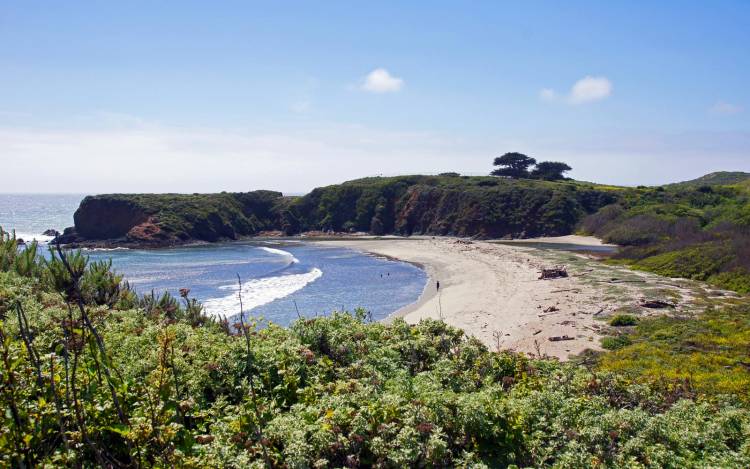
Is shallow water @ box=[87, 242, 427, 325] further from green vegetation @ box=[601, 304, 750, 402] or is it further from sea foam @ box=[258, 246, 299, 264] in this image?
green vegetation @ box=[601, 304, 750, 402]

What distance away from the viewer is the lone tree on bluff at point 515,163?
366ft

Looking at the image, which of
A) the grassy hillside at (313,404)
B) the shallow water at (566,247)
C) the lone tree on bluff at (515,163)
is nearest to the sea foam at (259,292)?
the grassy hillside at (313,404)

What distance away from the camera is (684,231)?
53500 mm

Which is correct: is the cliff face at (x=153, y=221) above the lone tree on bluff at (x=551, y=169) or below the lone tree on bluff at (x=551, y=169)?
below

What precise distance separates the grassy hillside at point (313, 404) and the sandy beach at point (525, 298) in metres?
4.70

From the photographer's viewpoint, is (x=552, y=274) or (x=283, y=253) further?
(x=283, y=253)

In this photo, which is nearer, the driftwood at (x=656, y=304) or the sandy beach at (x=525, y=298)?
the sandy beach at (x=525, y=298)

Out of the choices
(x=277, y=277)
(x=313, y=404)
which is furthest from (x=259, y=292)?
(x=313, y=404)

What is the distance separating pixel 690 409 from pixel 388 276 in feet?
125

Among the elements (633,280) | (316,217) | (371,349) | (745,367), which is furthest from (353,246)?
(371,349)

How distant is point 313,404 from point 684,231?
5975 cm

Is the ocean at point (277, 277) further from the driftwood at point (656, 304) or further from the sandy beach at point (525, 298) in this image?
the driftwood at point (656, 304)

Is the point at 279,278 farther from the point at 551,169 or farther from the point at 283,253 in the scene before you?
the point at 551,169

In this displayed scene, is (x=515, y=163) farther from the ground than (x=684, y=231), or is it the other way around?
(x=515, y=163)
